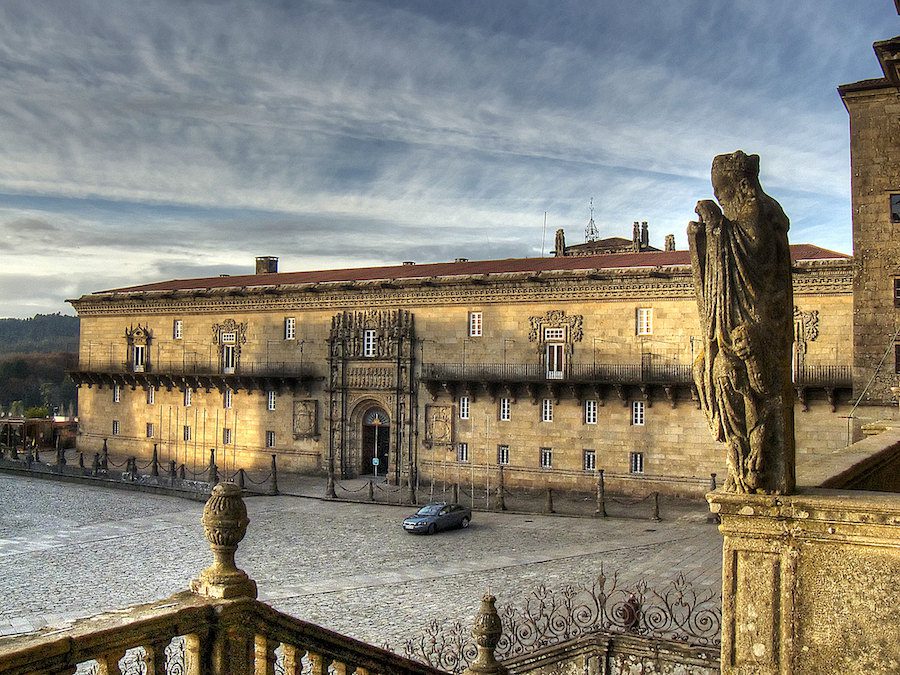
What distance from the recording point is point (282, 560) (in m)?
21.1

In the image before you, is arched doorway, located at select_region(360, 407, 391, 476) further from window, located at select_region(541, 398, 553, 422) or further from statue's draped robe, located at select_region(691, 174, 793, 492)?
statue's draped robe, located at select_region(691, 174, 793, 492)

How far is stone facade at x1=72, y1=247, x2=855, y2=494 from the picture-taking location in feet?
96.6

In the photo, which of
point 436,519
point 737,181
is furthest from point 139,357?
point 737,181

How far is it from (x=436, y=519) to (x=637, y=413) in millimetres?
9562

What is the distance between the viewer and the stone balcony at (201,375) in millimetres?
37094

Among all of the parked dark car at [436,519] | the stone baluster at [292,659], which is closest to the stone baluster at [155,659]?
the stone baluster at [292,659]

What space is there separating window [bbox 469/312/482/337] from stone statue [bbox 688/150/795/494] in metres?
28.3

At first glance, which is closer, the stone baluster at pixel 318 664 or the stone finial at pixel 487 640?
the stone baluster at pixel 318 664

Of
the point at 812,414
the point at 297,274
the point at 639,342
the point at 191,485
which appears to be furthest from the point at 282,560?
the point at 297,274

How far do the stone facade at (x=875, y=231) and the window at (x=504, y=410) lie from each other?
12.4m

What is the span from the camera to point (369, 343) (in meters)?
35.7

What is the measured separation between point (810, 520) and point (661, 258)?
1119 inches

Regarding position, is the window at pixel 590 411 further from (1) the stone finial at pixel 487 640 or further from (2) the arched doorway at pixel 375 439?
(1) the stone finial at pixel 487 640

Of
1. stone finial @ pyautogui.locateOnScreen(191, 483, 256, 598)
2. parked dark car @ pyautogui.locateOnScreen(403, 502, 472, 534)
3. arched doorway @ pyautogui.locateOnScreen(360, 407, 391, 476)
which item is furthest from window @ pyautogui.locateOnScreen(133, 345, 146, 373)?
stone finial @ pyautogui.locateOnScreen(191, 483, 256, 598)
